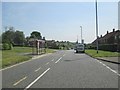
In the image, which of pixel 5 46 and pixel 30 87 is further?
pixel 5 46

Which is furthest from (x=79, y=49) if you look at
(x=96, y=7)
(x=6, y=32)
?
(x=6, y=32)

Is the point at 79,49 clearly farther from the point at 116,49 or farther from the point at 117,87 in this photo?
the point at 117,87

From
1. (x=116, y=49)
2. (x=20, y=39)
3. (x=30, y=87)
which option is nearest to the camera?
(x=30, y=87)

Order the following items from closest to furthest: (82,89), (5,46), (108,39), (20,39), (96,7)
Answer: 1. (82,89)
2. (96,7)
3. (5,46)
4. (108,39)
5. (20,39)

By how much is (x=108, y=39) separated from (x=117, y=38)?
14.1 m

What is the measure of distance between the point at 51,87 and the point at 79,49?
53780 mm

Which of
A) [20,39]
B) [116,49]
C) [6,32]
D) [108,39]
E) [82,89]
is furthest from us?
[20,39]

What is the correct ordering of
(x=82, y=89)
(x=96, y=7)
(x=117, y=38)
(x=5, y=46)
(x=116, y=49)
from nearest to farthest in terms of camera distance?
(x=82, y=89)
(x=96, y=7)
(x=116, y=49)
(x=5, y=46)
(x=117, y=38)

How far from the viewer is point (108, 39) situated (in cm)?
10250

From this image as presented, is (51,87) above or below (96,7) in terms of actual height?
below

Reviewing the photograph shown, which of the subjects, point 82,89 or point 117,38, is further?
point 117,38

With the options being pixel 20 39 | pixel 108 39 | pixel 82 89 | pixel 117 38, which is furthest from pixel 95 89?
pixel 20 39

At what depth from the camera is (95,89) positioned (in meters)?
10.2

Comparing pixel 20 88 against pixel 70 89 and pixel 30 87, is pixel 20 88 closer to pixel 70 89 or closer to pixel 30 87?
pixel 30 87
